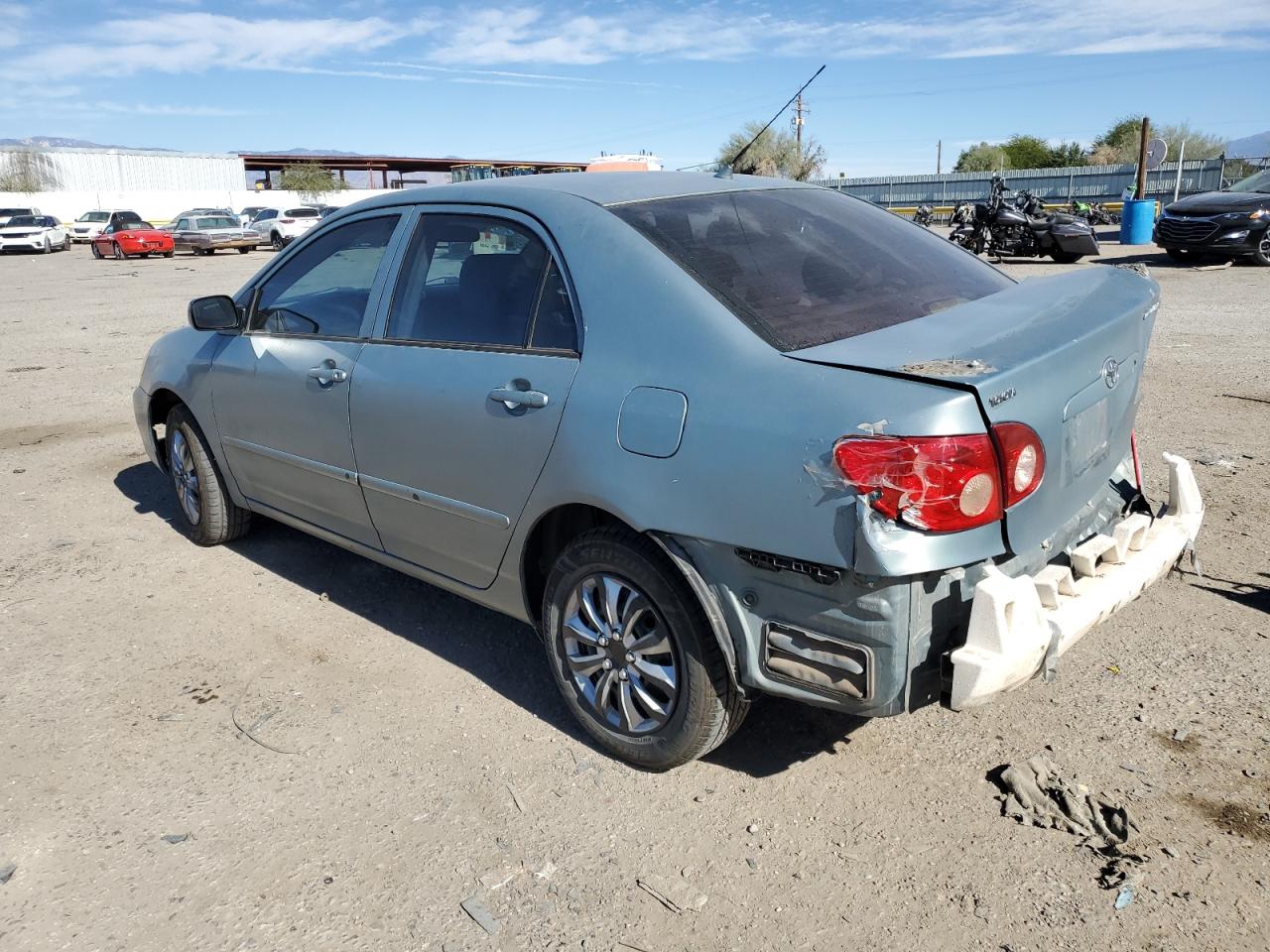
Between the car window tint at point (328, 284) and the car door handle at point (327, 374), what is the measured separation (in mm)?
137

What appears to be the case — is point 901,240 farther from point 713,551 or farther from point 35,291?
point 35,291

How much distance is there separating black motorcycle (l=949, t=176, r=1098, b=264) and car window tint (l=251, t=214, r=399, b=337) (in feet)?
52.5

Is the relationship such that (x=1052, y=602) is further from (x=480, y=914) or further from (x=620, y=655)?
(x=480, y=914)

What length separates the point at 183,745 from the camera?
3410 mm

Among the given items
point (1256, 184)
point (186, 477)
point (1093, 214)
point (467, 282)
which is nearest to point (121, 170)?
point (1093, 214)

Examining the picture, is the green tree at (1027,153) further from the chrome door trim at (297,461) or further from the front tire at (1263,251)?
the chrome door trim at (297,461)

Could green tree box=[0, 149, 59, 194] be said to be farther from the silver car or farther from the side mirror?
the side mirror

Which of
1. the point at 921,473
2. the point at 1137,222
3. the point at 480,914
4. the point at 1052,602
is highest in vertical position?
the point at 1137,222

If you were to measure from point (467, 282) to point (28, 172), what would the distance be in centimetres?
7723

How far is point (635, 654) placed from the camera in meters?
3.04

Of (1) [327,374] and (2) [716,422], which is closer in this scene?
(2) [716,422]

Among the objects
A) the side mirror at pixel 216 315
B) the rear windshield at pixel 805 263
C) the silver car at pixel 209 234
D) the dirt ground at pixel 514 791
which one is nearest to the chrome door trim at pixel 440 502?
the dirt ground at pixel 514 791

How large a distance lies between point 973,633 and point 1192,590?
7.36ft

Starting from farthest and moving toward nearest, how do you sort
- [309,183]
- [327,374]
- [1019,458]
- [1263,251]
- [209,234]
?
[309,183] → [209,234] → [1263,251] → [327,374] → [1019,458]
